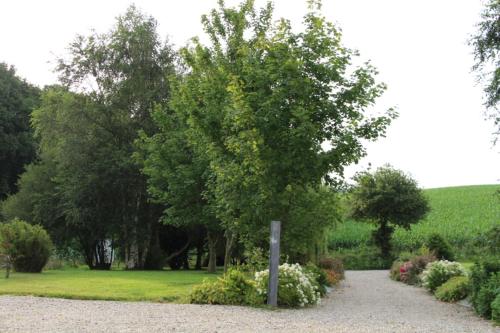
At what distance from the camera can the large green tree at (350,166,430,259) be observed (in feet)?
122

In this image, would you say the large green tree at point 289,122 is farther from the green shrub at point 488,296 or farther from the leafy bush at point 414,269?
the leafy bush at point 414,269

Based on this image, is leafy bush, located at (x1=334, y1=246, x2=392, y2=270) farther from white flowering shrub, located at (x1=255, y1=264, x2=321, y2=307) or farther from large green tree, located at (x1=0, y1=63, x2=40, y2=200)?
white flowering shrub, located at (x1=255, y1=264, x2=321, y2=307)

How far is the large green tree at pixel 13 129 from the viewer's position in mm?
41719

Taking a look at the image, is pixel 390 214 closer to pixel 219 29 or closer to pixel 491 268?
pixel 219 29

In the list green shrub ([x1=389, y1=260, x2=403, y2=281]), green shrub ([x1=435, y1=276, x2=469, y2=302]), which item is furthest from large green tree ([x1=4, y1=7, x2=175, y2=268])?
A: green shrub ([x1=435, y1=276, x2=469, y2=302])

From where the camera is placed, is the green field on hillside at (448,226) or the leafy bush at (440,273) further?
the green field on hillside at (448,226)

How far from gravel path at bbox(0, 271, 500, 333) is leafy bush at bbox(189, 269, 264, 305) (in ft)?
2.21

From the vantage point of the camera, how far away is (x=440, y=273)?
20.0 metres

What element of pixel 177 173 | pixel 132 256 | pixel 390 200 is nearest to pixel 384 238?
pixel 390 200

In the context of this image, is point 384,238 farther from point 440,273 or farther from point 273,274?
point 273,274

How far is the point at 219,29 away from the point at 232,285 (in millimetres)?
12811

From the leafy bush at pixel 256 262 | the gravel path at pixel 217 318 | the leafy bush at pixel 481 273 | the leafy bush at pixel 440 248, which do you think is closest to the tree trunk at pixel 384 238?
the leafy bush at pixel 440 248

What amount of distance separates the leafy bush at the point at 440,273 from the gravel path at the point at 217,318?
5220 millimetres

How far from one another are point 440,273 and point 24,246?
1505cm
